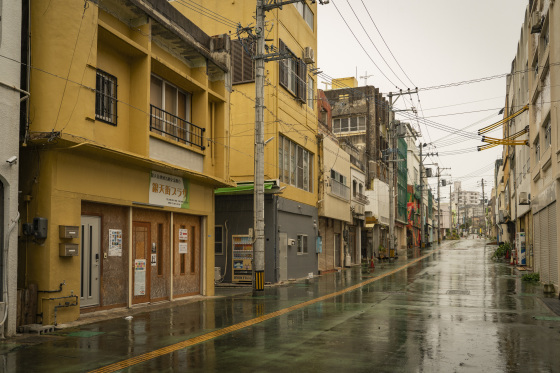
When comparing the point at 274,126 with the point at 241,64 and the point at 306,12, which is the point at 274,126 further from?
the point at 306,12

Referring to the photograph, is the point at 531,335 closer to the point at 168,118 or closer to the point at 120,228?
the point at 120,228

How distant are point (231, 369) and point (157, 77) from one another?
420 inches

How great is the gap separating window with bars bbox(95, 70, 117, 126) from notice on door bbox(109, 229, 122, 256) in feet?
9.49

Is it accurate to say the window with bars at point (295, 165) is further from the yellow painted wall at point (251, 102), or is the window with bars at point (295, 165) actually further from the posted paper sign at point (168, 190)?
the posted paper sign at point (168, 190)

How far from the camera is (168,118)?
53.3 ft

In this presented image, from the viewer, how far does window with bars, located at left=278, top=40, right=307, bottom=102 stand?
24.9 meters

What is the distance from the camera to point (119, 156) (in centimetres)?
1272

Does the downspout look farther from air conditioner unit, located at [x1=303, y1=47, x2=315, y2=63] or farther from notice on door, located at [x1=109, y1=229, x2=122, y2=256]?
air conditioner unit, located at [x1=303, y1=47, x2=315, y2=63]

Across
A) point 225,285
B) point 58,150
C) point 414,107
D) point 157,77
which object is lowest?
point 225,285

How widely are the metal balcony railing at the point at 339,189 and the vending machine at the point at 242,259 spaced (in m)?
10.2

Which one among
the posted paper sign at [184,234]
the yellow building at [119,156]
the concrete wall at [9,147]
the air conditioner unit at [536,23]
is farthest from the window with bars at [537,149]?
the concrete wall at [9,147]

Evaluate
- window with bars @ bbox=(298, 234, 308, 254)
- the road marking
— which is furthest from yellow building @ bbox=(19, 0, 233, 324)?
→ window with bars @ bbox=(298, 234, 308, 254)

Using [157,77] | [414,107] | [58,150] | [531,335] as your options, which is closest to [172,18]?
[157,77]

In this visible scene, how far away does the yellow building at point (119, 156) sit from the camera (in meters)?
11.0
